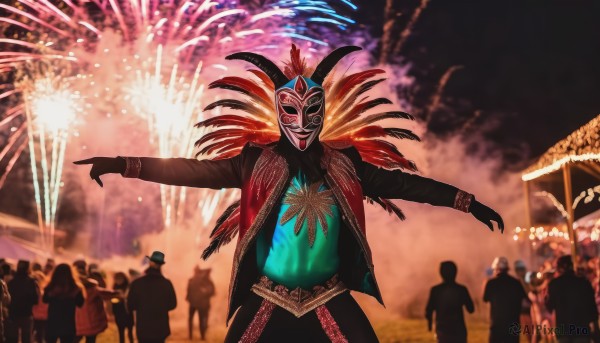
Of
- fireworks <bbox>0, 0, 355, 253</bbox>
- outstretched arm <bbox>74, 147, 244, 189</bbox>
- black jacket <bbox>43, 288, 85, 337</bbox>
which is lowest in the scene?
black jacket <bbox>43, 288, 85, 337</bbox>

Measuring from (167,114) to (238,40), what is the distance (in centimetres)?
226

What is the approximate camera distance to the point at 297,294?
5480 mm

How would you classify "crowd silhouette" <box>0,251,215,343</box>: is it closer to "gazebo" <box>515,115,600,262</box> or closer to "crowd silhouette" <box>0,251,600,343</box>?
"crowd silhouette" <box>0,251,600,343</box>

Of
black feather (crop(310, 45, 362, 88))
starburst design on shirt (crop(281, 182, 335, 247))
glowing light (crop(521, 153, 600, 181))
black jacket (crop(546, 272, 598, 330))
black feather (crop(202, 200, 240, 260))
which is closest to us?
starburst design on shirt (crop(281, 182, 335, 247))

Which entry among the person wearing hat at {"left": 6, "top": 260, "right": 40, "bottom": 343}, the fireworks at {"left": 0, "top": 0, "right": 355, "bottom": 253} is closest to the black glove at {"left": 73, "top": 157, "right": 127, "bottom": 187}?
the person wearing hat at {"left": 6, "top": 260, "right": 40, "bottom": 343}

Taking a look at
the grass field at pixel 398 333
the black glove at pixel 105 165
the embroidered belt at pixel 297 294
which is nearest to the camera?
the black glove at pixel 105 165

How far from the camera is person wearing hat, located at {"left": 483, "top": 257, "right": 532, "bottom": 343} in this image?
10.6 m

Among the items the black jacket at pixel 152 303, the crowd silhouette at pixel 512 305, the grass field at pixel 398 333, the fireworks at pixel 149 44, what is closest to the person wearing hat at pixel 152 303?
the black jacket at pixel 152 303

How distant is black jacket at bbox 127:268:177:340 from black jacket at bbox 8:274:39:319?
233cm

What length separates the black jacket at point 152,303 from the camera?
33.8ft

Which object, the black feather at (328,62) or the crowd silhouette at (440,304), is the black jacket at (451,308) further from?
the black feather at (328,62)

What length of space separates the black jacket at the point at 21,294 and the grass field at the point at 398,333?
4.28 metres

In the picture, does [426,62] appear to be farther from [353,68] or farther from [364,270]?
[364,270]

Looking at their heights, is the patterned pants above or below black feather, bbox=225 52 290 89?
below
